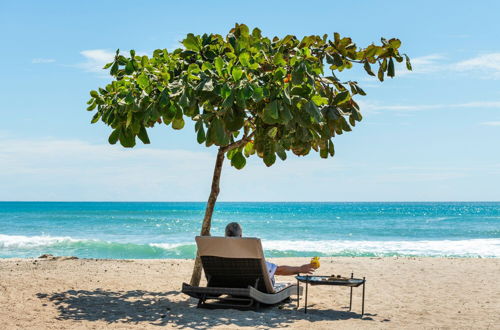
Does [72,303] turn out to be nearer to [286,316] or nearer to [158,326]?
[158,326]

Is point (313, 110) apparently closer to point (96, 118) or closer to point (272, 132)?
point (272, 132)

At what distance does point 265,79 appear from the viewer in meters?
6.21

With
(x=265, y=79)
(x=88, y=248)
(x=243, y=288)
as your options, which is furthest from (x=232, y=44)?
(x=88, y=248)

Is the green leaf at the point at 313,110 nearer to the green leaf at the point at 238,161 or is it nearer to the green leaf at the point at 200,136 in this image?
the green leaf at the point at 200,136

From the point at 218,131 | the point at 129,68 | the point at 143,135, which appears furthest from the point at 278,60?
the point at 129,68

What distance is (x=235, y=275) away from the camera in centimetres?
685

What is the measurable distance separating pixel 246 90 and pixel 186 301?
3147mm

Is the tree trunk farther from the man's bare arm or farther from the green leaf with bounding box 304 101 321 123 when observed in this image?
the green leaf with bounding box 304 101 321 123

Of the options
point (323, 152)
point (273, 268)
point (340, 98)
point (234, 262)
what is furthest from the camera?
point (273, 268)

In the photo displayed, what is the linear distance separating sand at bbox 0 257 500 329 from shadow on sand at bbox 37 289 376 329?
0.01 m

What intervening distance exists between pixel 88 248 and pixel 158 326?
54.5 ft

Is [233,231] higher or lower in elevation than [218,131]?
lower

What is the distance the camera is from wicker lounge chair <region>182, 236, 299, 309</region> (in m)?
6.51

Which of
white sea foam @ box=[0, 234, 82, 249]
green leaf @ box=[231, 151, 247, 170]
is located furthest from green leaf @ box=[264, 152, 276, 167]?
white sea foam @ box=[0, 234, 82, 249]
